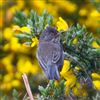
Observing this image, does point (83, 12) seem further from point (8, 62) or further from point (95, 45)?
point (95, 45)

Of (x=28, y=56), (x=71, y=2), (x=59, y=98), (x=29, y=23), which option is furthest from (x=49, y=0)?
(x=59, y=98)

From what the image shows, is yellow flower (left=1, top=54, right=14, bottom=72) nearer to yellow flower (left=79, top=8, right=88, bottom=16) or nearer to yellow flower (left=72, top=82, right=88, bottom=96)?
yellow flower (left=79, top=8, right=88, bottom=16)

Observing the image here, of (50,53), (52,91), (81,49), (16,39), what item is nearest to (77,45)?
(81,49)

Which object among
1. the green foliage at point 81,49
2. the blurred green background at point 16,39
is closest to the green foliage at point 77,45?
the green foliage at point 81,49

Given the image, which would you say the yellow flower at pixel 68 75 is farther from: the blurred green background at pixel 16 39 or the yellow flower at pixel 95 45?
the blurred green background at pixel 16 39

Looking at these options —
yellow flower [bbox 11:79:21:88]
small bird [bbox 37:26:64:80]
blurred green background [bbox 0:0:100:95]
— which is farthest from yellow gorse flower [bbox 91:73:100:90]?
yellow flower [bbox 11:79:21:88]

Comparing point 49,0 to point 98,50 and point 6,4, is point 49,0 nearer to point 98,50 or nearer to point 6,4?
point 6,4

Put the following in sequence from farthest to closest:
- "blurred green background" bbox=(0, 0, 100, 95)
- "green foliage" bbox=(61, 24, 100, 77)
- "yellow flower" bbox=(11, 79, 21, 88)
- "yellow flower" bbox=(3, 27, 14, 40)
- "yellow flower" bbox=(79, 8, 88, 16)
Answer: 1. "yellow flower" bbox=(79, 8, 88, 16)
2. "yellow flower" bbox=(3, 27, 14, 40)
3. "blurred green background" bbox=(0, 0, 100, 95)
4. "yellow flower" bbox=(11, 79, 21, 88)
5. "green foliage" bbox=(61, 24, 100, 77)
